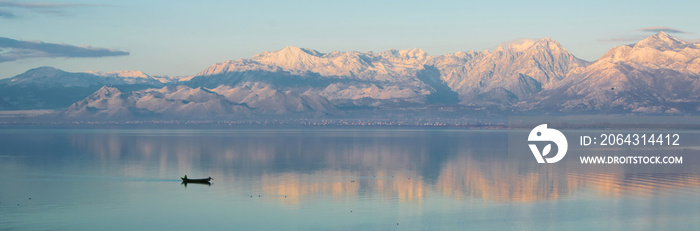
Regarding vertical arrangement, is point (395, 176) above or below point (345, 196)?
below

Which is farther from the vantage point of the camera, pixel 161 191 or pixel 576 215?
pixel 161 191

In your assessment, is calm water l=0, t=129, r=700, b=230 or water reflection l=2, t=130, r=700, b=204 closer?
calm water l=0, t=129, r=700, b=230

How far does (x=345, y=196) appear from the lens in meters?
80.2

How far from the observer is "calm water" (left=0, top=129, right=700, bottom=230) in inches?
2543

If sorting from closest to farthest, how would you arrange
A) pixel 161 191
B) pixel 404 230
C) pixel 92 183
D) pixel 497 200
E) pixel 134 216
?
pixel 404 230, pixel 134 216, pixel 497 200, pixel 161 191, pixel 92 183

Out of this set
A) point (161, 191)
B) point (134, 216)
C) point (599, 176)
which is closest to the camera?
point (134, 216)

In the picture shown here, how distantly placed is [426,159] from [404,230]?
83369mm

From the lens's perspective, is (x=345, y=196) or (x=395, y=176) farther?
(x=395, y=176)

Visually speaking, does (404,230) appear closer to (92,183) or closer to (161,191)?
(161,191)

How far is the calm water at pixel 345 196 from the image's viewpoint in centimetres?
6459

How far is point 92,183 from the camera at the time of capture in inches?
3659

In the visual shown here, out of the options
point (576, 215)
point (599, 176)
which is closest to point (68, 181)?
point (576, 215)

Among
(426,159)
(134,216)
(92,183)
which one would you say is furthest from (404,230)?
(426,159)

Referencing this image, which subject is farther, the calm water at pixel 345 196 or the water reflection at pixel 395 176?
the water reflection at pixel 395 176
